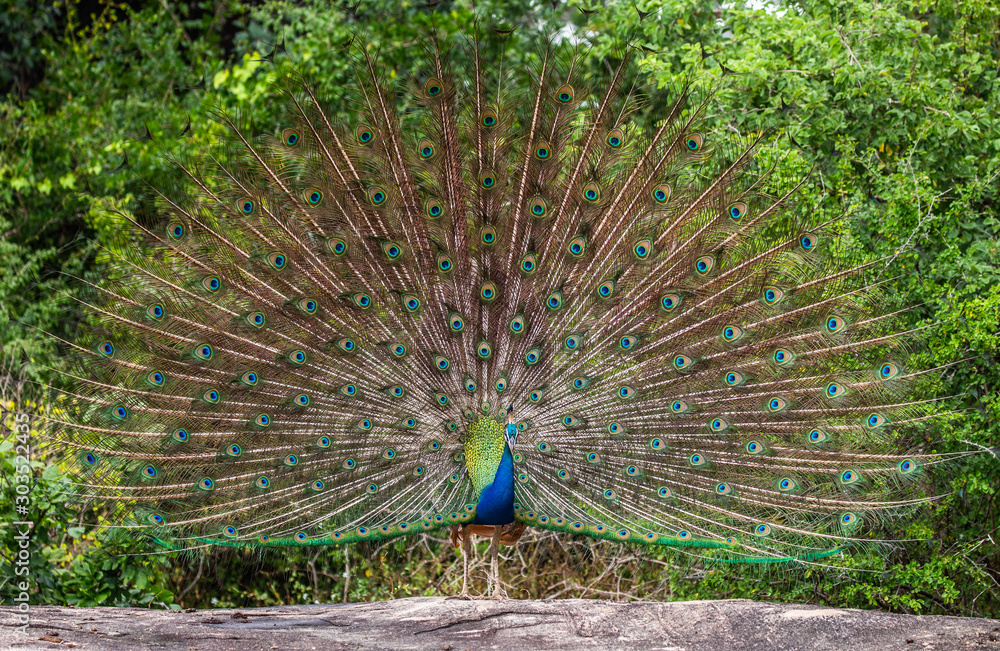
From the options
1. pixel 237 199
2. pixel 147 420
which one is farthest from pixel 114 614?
pixel 237 199

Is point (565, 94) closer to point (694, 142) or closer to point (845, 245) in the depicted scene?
point (694, 142)

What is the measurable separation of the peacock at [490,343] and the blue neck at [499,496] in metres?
0.01

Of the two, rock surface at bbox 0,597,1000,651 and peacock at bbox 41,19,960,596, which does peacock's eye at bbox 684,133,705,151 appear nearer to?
peacock at bbox 41,19,960,596

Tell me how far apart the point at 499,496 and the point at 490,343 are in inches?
33.4

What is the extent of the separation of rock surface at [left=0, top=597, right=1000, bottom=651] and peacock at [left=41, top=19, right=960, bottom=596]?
39 cm

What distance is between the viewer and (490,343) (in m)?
5.07

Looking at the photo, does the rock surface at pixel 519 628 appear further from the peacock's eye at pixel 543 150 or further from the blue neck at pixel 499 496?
the peacock's eye at pixel 543 150

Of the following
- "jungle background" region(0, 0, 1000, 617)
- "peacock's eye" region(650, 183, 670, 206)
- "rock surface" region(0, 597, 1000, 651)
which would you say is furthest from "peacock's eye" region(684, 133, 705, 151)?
"rock surface" region(0, 597, 1000, 651)

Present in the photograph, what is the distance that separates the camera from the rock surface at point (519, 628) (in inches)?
160

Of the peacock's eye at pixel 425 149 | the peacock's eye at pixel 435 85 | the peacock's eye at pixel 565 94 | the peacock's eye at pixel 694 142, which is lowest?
the peacock's eye at pixel 694 142

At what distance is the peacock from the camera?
15.9 ft

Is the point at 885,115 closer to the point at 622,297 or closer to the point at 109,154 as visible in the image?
the point at 622,297

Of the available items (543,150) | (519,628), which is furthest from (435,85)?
(519,628)

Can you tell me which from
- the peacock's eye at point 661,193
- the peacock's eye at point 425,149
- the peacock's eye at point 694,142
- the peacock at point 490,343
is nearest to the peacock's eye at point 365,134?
the peacock at point 490,343
